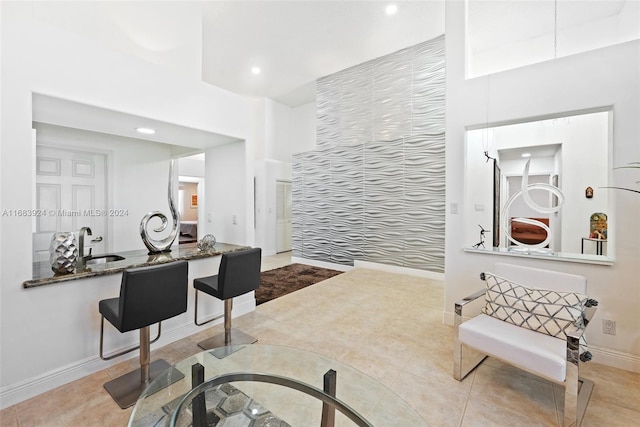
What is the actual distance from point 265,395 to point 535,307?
1968 millimetres

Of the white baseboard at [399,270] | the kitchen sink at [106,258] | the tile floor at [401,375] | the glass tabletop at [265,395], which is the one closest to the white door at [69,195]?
the kitchen sink at [106,258]

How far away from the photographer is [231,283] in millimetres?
2541

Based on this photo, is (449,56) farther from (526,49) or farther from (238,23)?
(238,23)

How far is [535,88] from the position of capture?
2.56m

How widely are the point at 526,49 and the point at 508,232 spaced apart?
3442 millimetres

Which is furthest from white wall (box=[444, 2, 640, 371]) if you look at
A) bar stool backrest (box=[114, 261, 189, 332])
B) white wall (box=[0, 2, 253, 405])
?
white wall (box=[0, 2, 253, 405])

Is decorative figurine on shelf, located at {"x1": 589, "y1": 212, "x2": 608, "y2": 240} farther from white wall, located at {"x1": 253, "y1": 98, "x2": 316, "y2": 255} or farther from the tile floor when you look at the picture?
white wall, located at {"x1": 253, "y1": 98, "x2": 316, "y2": 255}

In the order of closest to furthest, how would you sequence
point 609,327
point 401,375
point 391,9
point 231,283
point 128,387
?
point 128,387 → point 401,375 → point 609,327 → point 231,283 → point 391,9

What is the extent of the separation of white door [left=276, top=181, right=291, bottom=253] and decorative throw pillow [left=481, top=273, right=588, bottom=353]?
620cm

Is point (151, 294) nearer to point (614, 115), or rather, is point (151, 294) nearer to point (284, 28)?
point (614, 115)

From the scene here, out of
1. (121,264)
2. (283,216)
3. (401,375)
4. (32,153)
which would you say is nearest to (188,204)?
(283,216)

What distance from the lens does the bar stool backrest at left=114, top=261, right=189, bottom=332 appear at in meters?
1.85

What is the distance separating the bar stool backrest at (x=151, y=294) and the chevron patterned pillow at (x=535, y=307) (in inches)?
95.7

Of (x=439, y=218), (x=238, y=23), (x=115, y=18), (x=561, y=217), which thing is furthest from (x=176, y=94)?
(x=561, y=217)
